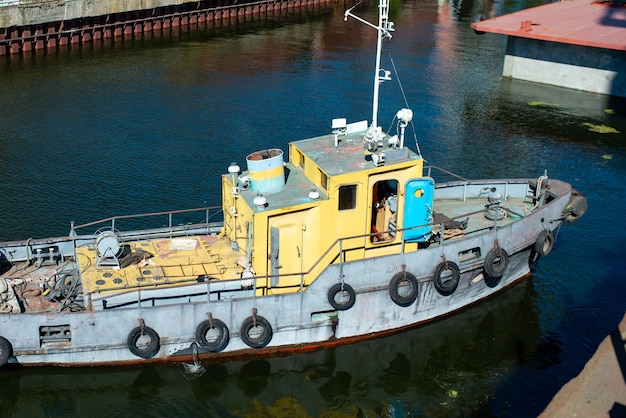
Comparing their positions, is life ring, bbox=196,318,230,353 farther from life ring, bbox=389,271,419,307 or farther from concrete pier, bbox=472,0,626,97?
concrete pier, bbox=472,0,626,97

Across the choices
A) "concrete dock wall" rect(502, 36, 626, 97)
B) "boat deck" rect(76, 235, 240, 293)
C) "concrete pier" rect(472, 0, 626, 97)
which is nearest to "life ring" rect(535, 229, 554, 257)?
"boat deck" rect(76, 235, 240, 293)

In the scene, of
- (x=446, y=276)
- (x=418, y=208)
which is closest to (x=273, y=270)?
(x=418, y=208)

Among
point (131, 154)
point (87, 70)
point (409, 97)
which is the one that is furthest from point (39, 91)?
point (409, 97)

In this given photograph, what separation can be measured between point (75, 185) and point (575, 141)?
2419 cm

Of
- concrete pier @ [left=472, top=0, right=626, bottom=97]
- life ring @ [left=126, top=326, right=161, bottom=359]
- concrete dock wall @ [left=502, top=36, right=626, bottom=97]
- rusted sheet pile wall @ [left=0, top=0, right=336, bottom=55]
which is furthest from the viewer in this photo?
rusted sheet pile wall @ [left=0, top=0, right=336, bottom=55]

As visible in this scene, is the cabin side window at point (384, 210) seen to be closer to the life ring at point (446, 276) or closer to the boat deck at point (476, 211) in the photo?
the life ring at point (446, 276)

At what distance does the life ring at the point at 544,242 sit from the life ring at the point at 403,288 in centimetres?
450

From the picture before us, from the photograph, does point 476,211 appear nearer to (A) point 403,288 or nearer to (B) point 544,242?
(B) point 544,242

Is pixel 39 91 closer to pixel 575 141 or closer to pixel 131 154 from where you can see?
pixel 131 154

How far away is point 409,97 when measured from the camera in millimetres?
44312

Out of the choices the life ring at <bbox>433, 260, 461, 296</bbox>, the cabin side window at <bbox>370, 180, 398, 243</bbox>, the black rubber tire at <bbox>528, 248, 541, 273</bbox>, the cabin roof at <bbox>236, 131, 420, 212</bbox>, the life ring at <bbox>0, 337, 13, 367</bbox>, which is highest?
the cabin roof at <bbox>236, 131, 420, 212</bbox>

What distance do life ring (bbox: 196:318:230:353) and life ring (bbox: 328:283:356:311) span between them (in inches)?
108

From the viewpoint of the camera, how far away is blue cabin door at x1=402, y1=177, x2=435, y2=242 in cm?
1986

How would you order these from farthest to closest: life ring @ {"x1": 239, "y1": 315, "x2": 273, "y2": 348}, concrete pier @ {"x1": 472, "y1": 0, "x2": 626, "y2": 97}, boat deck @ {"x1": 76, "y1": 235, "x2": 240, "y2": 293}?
1. concrete pier @ {"x1": 472, "y1": 0, "x2": 626, "y2": 97}
2. boat deck @ {"x1": 76, "y1": 235, "x2": 240, "y2": 293}
3. life ring @ {"x1": 239, "y1": 315, "x2": 273, "y2": 348}
